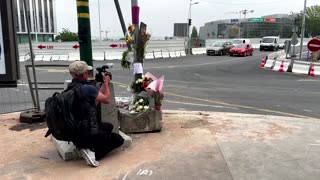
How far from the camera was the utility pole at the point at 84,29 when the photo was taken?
621cm

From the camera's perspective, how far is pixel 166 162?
496 centimetres

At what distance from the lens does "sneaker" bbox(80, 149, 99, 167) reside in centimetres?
483

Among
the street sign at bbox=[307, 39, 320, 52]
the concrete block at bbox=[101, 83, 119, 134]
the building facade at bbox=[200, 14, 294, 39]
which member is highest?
the building facade at bbox=[200, 14, 294, 39]

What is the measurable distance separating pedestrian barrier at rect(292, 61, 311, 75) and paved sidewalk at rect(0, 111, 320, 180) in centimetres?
1684

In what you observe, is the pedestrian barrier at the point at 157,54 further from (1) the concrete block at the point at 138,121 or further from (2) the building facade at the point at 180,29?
(1) the concrete block at the point at 138,121

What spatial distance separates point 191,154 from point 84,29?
285 cm

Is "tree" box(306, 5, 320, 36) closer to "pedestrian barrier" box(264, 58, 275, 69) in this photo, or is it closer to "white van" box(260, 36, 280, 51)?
"white van" box(260, 36, 280, 51)

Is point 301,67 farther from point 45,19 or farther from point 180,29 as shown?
point 45,19

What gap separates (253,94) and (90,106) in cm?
908

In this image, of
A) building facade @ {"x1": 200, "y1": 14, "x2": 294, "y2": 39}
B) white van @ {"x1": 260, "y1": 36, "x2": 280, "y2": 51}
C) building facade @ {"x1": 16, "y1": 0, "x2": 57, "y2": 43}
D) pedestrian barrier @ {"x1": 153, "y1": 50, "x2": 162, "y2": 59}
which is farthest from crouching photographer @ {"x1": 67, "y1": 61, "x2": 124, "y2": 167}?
building facade @ {"x1": 200, "y1": 14, "x2": 294, "y2": 39}

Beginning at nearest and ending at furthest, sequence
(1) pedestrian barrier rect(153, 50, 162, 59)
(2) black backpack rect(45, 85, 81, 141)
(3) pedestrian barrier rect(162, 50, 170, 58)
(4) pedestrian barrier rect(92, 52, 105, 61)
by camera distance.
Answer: (2) black backpack rect(45, 85, 81, 141) → (4) pedestrian barrier rect(92, 52, 105, 61) → (1) pedestrian barrier rect(153, 50, 162, 59) → (3) pedestrian barrier rect(162, 50, 170, 58)

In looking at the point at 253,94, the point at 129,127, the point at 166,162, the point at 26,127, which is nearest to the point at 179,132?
the point at 129,127

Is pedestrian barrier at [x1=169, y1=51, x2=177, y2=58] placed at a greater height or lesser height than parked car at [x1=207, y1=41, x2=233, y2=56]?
lesser

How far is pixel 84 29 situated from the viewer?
634 cm
